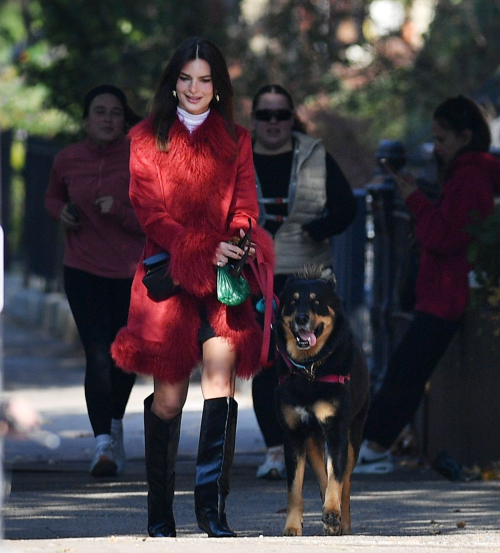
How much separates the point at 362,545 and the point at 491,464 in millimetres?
3190

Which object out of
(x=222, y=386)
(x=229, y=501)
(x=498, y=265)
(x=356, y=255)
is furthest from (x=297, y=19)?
(x=222, y=386)

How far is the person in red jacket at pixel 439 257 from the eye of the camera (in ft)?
25.4

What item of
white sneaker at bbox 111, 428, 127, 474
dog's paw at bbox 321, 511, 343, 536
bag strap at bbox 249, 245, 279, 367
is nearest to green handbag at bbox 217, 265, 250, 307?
bag strap at bbox 249, 245, 279, 367

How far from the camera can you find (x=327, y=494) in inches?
229

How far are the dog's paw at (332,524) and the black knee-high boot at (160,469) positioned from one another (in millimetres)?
649

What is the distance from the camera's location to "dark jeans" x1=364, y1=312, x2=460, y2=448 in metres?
7.95

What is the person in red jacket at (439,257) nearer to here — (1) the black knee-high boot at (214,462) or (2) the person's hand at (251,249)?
(2) the person's hand at (251,249)

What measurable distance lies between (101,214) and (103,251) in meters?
0.21

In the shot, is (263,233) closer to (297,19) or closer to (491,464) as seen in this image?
(491,464)

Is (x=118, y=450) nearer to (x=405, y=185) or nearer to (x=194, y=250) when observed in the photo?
(x=405, y=185)

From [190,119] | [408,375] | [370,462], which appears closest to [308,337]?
[190,119]

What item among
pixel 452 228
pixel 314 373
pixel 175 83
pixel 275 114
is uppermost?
pixel 275 114

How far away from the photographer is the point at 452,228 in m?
7.71

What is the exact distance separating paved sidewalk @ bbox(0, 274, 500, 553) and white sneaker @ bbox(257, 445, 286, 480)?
12cm
